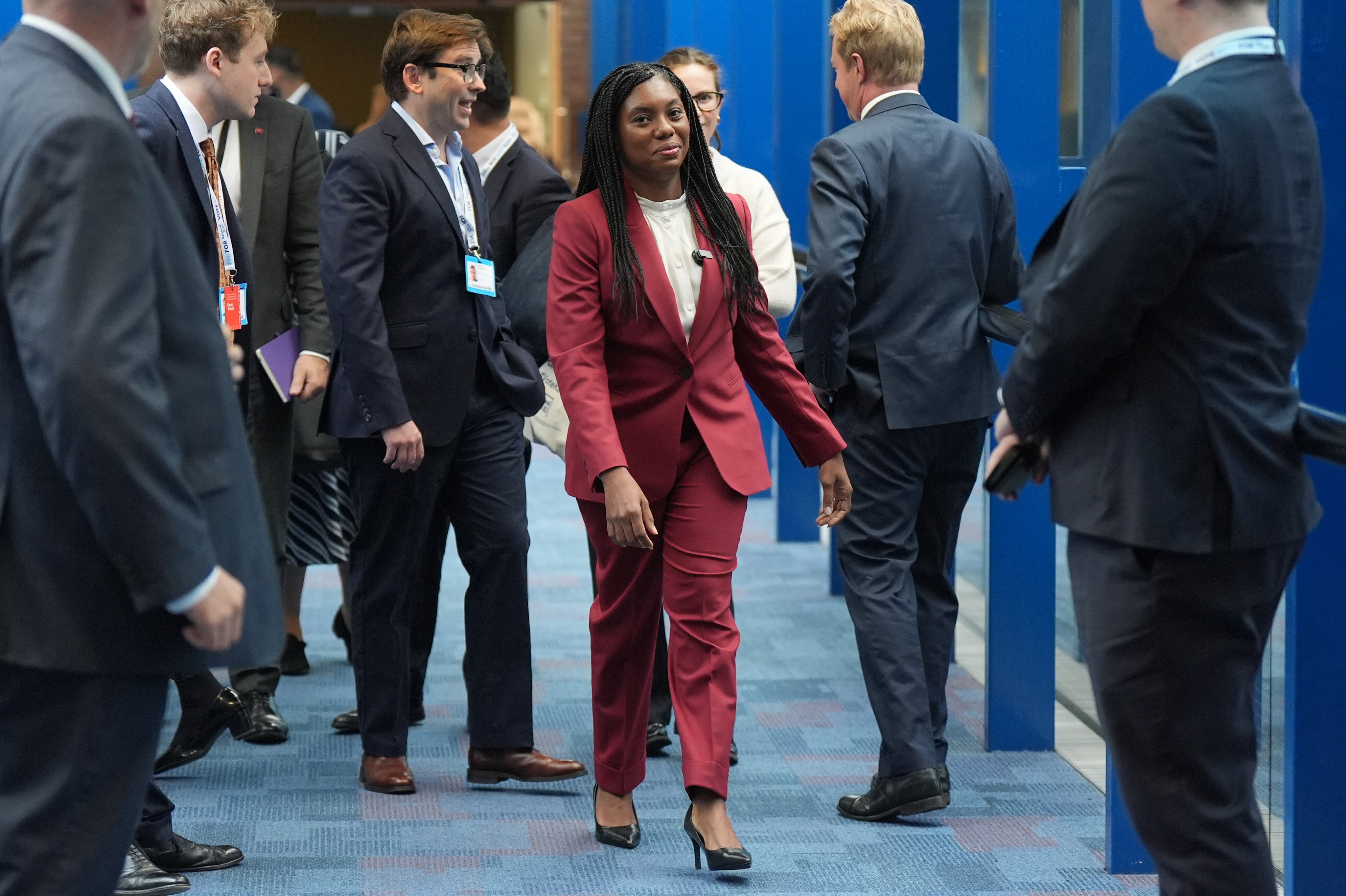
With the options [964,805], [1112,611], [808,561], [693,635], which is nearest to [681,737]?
[693,635]

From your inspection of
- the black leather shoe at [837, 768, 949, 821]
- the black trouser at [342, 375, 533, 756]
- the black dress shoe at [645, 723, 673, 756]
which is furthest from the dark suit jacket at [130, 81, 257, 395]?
the black leather shoe at [837, 768, 949, 821]

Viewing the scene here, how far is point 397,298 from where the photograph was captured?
139 inches

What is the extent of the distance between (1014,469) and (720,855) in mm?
1229

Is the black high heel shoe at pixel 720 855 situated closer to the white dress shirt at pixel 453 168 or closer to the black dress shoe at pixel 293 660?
the white dress shirt at pixel 453 168

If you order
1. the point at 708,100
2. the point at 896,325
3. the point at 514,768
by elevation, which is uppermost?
the point at 708,100

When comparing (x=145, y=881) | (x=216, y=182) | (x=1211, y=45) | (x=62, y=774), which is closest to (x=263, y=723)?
(x=145, y=881)

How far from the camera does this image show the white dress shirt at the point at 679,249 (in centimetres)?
315

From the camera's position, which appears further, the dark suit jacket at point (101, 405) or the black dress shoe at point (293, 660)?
the black dress shoe at point (293, 660)

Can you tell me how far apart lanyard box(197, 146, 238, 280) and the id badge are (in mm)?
486

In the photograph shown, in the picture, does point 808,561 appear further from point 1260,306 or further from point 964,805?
A: point 1260,306

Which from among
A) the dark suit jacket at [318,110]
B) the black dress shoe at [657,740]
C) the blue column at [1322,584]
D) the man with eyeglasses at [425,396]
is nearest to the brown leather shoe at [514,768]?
the man with eyeglasses at [425,396]

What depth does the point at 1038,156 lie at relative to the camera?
3.96m

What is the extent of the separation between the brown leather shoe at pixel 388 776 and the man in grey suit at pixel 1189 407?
6.46 ft

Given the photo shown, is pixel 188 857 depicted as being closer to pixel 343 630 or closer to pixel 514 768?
pixel 514 768
